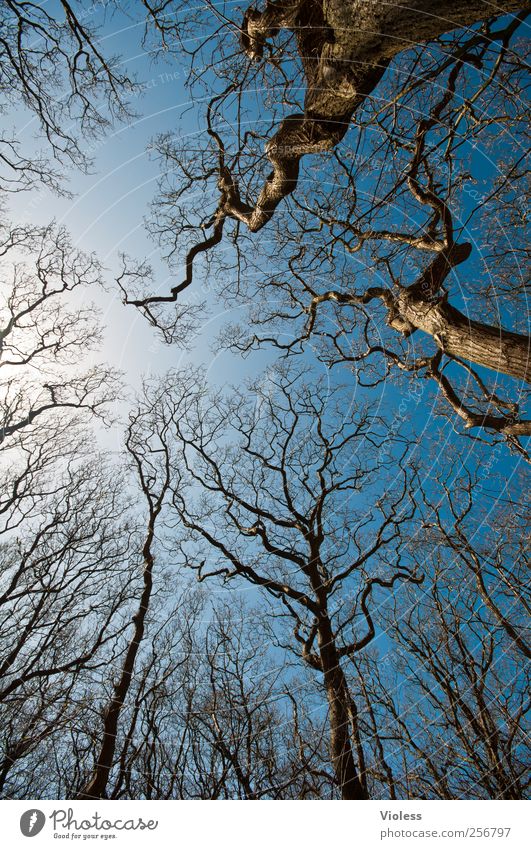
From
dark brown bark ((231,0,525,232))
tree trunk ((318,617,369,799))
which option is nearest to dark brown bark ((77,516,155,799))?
tree trunk ((318,617,369,799))

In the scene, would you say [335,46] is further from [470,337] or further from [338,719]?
[338,719]

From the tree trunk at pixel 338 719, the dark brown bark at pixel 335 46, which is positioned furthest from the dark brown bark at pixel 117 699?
the dark brown bark at pixel 335 46

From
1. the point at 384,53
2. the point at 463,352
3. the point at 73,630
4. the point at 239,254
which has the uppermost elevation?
the point at 239,254

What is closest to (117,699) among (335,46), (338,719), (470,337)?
(338,719)

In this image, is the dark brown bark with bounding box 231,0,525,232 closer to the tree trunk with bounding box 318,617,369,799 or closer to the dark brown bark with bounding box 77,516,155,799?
the dark brown bark with bounding box 77,516,155,799

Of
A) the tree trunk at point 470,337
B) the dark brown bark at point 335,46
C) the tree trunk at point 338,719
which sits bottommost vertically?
the tree trunk at point 338,719

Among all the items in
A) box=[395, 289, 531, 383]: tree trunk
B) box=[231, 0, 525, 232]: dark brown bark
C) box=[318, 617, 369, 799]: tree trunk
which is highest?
box=[231, 0, 525, 232]: dark brown bark

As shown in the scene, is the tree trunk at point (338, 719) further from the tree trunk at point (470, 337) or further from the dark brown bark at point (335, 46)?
the dark brown bark at point (335, 46)

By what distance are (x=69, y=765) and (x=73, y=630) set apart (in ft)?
14.6

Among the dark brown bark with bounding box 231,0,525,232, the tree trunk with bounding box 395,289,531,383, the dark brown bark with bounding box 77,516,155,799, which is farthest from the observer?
the dark brown bark with bounding box 77,516,155,799

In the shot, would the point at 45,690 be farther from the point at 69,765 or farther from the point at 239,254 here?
the point at 239,254

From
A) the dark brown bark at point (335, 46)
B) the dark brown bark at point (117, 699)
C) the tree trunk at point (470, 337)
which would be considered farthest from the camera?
the dark brown bark at point (117, 699)

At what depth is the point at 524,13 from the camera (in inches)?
150
